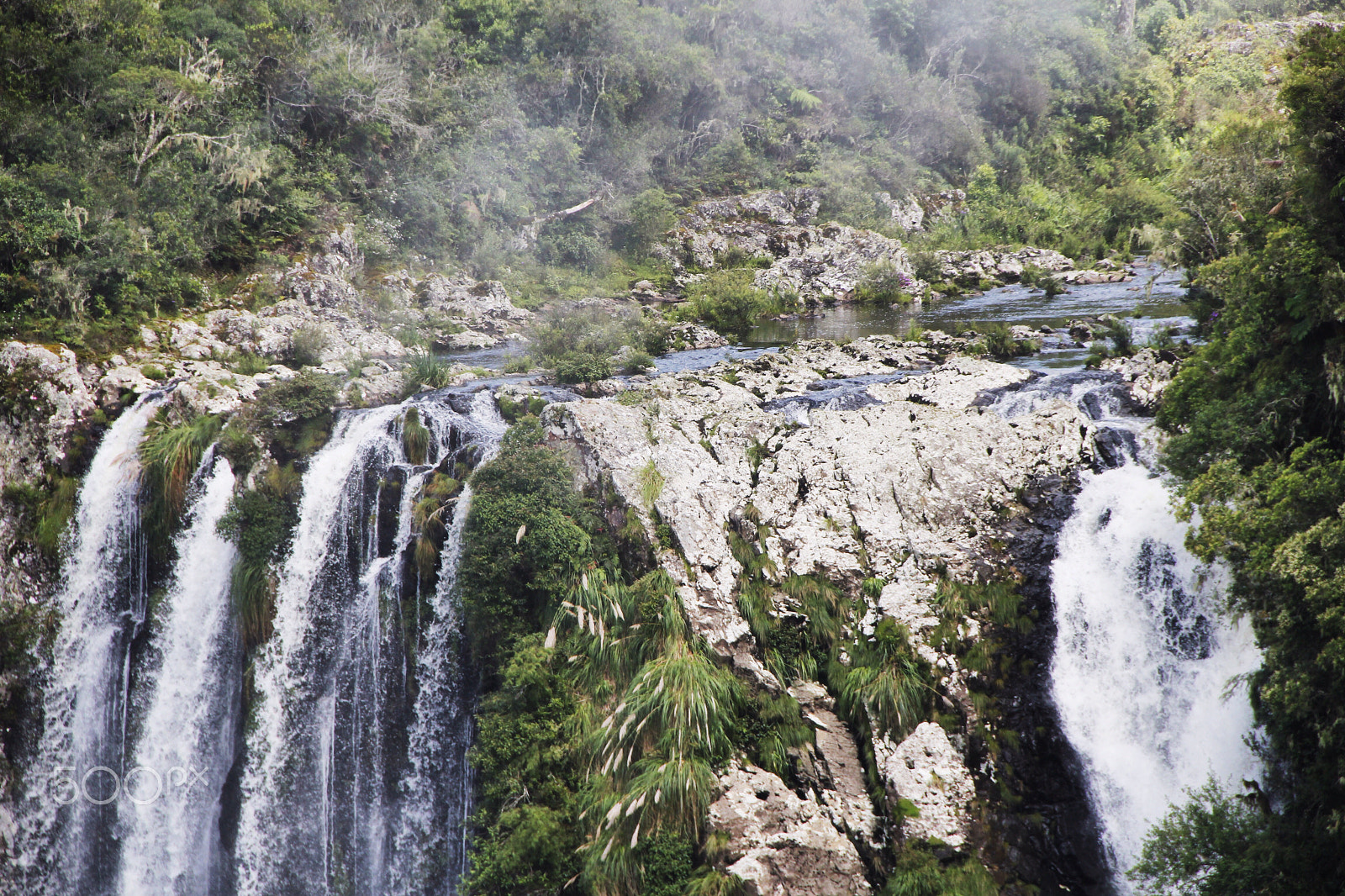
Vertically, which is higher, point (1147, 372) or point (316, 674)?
point (1147, 372)

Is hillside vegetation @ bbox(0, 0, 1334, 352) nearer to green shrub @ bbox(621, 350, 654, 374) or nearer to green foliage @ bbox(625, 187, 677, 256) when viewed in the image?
green foliage @ bbox(625, 187, 677, 256)

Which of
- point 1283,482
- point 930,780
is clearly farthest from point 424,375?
point 1283,482

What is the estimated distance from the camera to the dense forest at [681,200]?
9.41 metres

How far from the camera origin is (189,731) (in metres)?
14.0

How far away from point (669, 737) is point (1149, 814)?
7047 mm

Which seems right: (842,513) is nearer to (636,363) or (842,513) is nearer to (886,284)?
(636,363)

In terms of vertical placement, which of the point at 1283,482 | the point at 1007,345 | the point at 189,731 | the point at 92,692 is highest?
the point at 1283,482

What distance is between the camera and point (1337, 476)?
839 cm

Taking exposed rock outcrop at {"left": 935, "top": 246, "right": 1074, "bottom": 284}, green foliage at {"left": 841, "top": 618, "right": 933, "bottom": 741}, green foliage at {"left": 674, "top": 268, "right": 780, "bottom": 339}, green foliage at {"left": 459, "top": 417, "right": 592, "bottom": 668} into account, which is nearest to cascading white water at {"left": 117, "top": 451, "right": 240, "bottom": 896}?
green foliage at {"left": 459, "top": 417, "right": 592, "bottom": 668}

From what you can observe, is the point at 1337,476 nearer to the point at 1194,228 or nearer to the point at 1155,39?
the point at 1194,228

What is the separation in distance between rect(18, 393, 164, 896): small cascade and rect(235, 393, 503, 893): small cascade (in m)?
3.07

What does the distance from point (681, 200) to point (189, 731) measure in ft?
136

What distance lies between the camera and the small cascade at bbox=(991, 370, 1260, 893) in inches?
380

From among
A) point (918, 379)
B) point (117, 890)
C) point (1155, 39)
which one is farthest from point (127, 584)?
point (1155, 39)
